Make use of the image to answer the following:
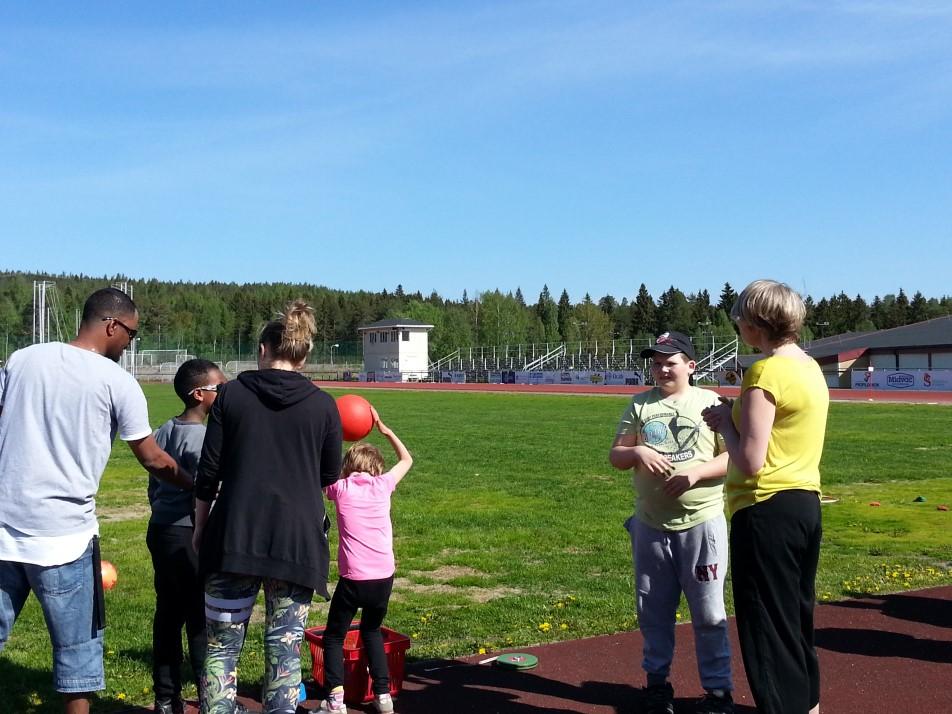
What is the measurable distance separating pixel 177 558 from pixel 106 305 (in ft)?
4.76

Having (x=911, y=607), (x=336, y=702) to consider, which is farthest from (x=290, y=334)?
(x=911, y=607)

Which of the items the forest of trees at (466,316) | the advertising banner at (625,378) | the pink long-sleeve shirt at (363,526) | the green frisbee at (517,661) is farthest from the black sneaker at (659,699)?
the forest of trees at (466,316)

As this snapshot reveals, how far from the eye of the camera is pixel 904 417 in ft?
96.5

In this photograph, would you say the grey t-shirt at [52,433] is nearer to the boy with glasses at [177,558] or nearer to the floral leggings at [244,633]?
the floral leggings at [244,633]

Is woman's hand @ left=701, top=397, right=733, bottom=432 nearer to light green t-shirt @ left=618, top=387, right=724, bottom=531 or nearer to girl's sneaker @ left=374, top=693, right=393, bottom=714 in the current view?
light green t-shirt @ left=618, top=387, right=724, bottom=531

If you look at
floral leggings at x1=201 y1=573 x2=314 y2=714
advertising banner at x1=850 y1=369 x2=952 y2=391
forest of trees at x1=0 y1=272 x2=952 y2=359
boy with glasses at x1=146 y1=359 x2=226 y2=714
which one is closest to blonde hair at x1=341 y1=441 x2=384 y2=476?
boy with glasses at x1=146 y1=359 x2=226 y2=714

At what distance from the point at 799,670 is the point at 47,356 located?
343 centimetres

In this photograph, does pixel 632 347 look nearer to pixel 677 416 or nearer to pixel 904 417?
pixel 904 417

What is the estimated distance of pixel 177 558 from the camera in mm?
4688

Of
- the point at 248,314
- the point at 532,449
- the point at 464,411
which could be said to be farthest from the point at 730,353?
the point at 248,314

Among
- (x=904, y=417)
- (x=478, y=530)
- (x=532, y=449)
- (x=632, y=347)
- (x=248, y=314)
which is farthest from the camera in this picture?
(x=248, y=314)

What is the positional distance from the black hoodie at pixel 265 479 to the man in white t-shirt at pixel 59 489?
0.43 metres

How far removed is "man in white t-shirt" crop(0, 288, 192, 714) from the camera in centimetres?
368

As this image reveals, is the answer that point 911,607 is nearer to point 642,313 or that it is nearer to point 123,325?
point 123,325
